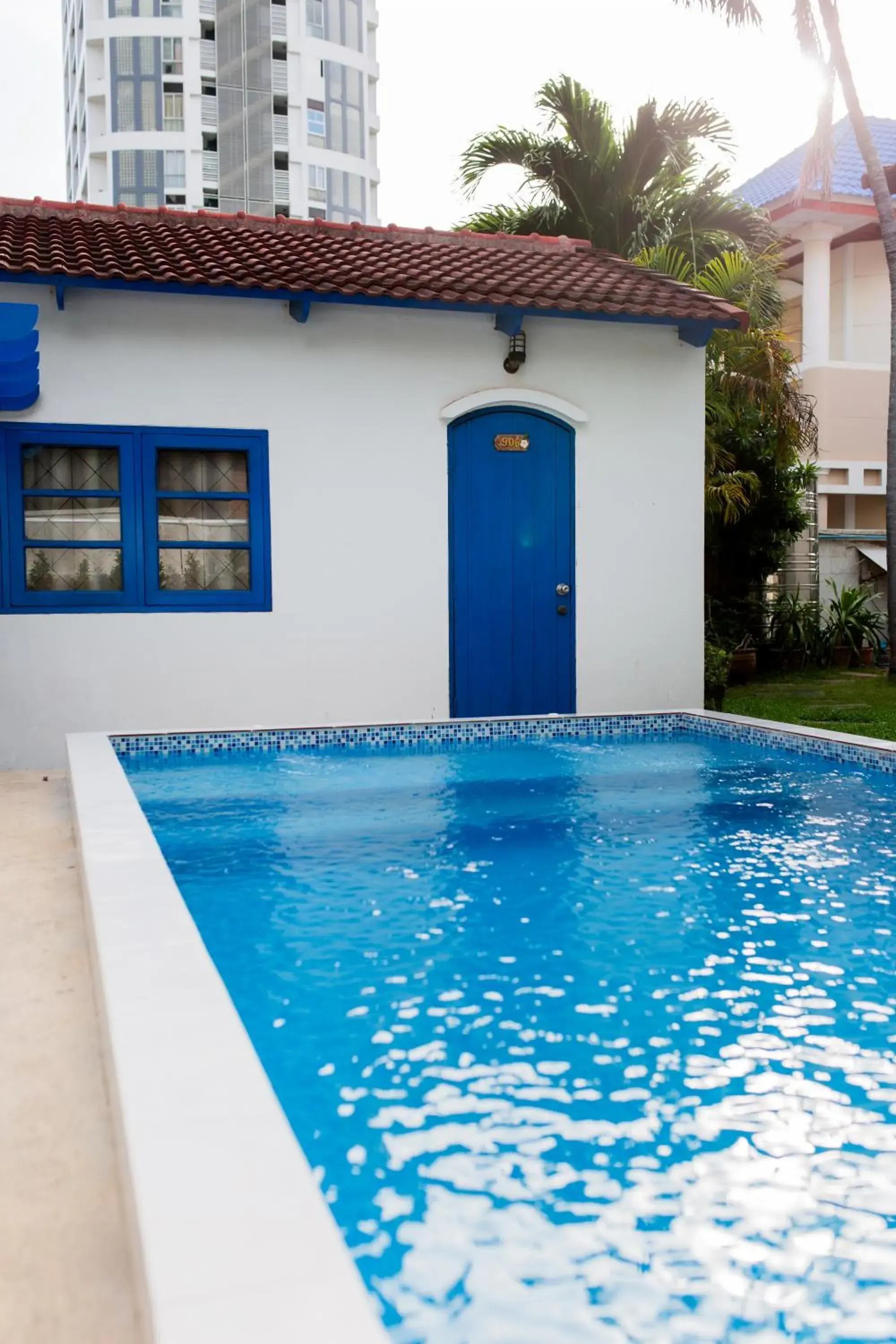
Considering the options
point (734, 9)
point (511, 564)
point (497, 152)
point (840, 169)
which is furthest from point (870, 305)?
point (511, 564)

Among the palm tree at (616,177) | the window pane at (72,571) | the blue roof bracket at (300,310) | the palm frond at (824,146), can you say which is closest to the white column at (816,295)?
the palm tree at (616,177)

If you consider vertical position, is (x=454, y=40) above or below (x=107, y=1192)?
above

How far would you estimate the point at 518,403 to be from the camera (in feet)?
34.4

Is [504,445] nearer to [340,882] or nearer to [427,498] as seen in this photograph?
[427,498]

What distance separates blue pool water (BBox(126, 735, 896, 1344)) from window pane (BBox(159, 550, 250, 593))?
315 cm

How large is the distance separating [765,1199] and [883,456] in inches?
835

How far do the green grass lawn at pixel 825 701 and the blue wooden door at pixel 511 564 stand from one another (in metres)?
1.91

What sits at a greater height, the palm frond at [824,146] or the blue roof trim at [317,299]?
the palm frond at [824,146]

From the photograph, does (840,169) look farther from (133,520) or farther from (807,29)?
(133,520)

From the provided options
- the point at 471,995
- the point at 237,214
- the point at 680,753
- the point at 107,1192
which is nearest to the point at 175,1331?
the point at 107,1192

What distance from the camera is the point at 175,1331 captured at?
1513mm

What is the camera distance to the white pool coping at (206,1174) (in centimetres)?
155

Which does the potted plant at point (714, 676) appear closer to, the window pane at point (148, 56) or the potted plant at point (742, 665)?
the potted plant at point (742, 665)

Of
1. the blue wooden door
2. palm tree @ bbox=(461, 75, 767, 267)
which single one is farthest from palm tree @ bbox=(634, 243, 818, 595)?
the blue wooden door
